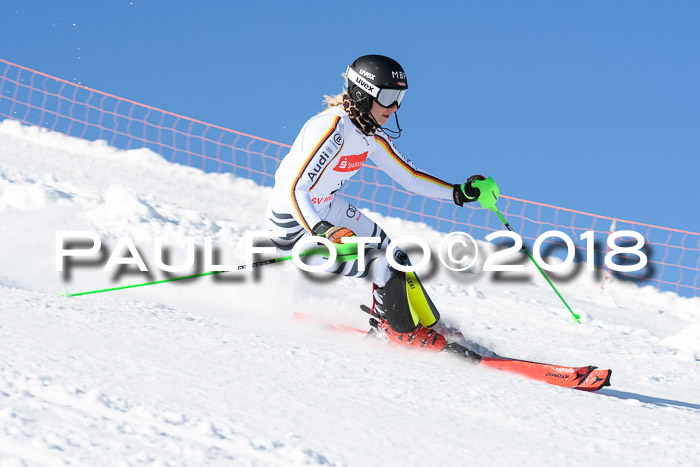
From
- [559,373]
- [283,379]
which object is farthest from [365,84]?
[559,373]

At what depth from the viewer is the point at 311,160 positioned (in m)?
3.86

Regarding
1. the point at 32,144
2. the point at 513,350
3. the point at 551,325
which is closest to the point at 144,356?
the point at 513,350

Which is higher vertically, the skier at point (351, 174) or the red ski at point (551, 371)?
the skier at point (351, 174)

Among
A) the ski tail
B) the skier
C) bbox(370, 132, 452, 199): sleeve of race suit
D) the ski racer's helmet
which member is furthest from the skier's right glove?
the ski tail

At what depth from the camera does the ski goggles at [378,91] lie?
13.4ft

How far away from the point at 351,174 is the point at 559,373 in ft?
5.35

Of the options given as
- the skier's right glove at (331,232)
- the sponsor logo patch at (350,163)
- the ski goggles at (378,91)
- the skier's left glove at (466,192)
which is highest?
the ski goggles at (378,91)

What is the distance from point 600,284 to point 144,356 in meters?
7.50

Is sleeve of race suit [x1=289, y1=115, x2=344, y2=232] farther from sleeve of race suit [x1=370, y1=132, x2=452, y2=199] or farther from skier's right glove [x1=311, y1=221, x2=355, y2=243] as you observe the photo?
sleeve of race suit [x1=370, y1=132, x2=452, y2=199]

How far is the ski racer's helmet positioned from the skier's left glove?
Result: 84cm

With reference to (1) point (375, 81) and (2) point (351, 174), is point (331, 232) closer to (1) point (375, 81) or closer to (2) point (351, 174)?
(2) point (351, 174)

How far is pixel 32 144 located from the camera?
12.5 metres

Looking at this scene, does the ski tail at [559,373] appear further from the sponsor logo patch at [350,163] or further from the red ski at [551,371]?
the sponsor logo patch at [350,163]

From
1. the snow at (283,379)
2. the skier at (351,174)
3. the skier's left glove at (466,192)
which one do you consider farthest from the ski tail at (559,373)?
the skier's left glove at (466,192)
